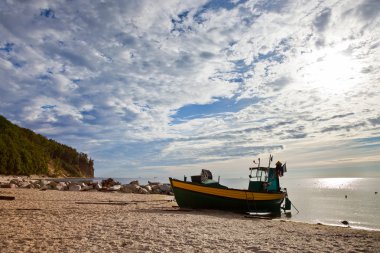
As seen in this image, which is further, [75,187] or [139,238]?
[75,187]

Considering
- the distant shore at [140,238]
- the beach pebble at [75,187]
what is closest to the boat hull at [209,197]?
the distant shore at [140,238]

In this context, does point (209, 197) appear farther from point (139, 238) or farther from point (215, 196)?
point (139, 238)

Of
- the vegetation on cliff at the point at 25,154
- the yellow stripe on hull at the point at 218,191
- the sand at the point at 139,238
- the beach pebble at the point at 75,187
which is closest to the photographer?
the sand at the point at 139,238

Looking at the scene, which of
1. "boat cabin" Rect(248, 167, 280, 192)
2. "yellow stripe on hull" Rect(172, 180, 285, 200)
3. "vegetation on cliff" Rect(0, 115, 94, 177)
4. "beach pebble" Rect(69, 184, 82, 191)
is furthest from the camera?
"vegetation on cliff" Rect(0, 115, 94, 177)

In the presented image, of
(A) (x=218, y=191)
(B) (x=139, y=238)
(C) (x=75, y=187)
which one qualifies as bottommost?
(B) (x=139, y=238)

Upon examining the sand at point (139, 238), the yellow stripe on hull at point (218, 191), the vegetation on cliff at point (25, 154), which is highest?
the vegetation on cliff at point (25, 154)

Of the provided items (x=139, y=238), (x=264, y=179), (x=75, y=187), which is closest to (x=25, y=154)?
(x=75, y=187)

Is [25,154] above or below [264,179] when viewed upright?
above

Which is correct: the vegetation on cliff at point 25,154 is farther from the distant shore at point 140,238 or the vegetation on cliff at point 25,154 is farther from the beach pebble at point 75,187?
the distant shore at point 140,238

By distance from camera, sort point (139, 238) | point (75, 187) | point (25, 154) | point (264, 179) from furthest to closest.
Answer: point (25, 154), point (75, 187), point (264, 179), point (139, 238)

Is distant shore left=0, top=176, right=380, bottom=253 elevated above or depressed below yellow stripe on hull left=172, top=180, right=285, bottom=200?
below

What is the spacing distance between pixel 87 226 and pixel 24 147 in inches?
4253

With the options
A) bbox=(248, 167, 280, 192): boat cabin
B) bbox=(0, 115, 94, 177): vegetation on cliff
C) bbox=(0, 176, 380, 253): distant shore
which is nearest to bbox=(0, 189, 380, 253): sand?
bbox=(0, 176, 380, 253): distant shore

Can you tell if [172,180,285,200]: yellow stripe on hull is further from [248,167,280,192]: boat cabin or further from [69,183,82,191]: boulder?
[69,183,82,191]: boulder
